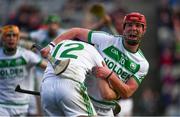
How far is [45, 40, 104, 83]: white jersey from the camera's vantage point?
24.9ft

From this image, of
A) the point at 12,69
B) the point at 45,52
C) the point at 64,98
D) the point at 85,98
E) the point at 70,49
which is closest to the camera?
the point at 64,98

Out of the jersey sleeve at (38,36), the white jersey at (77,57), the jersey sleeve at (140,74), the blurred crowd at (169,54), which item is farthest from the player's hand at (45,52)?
the blurred crowd at (169,54)

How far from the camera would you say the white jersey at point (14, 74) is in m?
10.6

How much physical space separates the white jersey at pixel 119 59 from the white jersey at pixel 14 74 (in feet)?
7.17

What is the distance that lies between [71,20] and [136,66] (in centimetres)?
1042

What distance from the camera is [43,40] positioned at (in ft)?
44.5

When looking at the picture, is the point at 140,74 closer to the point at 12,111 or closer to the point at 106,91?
the point at 106,91

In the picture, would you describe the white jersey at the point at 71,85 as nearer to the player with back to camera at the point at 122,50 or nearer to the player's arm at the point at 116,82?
the player's arm at the point at 116,82

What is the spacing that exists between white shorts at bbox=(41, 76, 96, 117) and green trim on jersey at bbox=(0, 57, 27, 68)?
3.04 m

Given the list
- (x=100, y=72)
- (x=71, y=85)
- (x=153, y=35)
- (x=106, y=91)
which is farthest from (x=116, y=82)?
(x=153, y=35)

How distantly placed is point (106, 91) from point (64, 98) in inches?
28.4

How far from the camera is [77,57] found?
7.68 meters

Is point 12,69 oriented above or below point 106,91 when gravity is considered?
below

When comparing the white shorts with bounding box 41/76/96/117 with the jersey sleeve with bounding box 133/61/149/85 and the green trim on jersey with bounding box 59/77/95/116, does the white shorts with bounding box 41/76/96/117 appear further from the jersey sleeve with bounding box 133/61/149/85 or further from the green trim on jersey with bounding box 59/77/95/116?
the jersey sleeve with bounding box 133/61/149/85
